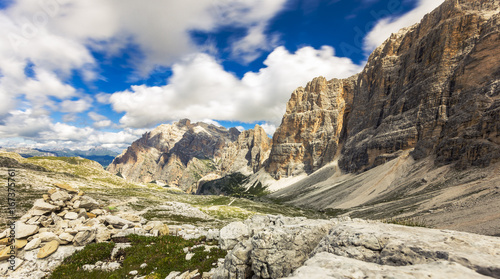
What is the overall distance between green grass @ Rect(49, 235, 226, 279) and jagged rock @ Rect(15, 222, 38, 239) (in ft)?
19.7

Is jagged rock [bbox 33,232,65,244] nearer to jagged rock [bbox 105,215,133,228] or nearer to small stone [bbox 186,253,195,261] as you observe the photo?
jagged rock [bbox 105,215,133,228]

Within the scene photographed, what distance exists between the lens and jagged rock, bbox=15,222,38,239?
19547 millimetres

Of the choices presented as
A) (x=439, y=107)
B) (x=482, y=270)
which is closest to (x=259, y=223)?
(x=482, y=270)

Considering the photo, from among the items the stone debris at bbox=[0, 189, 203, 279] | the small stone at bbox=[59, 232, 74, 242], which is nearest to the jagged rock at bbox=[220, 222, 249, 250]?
the stone debris at bbox=[0, 189, 203, 279]

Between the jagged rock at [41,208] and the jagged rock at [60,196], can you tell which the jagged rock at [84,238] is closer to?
the jagged rock at [41,208]

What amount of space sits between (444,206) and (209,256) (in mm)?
69505

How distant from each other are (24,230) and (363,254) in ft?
95.2

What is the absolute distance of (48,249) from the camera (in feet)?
60.3

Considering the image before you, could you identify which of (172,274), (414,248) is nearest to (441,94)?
(414,248)

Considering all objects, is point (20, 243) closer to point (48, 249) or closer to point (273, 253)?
point (48, 249)

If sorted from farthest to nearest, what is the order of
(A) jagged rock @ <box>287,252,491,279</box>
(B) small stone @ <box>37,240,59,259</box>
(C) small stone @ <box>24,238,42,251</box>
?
(C) small stone @ <box>24,238,42,251</box> < (B) small stone @ <box>37,240,59,259</box> < (A) jagged rock @ <box>287,252,491,279</box>

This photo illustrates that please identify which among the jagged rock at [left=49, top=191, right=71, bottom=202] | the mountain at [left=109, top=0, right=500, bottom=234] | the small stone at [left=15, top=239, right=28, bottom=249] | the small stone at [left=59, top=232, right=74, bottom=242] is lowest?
the small stone at [left=15, top=239, right=28, bottom=249]

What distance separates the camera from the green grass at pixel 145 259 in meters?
16.0

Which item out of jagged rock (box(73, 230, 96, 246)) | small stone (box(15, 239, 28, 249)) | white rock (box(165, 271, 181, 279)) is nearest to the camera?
white rock (box(165, 271, 181, 279))
